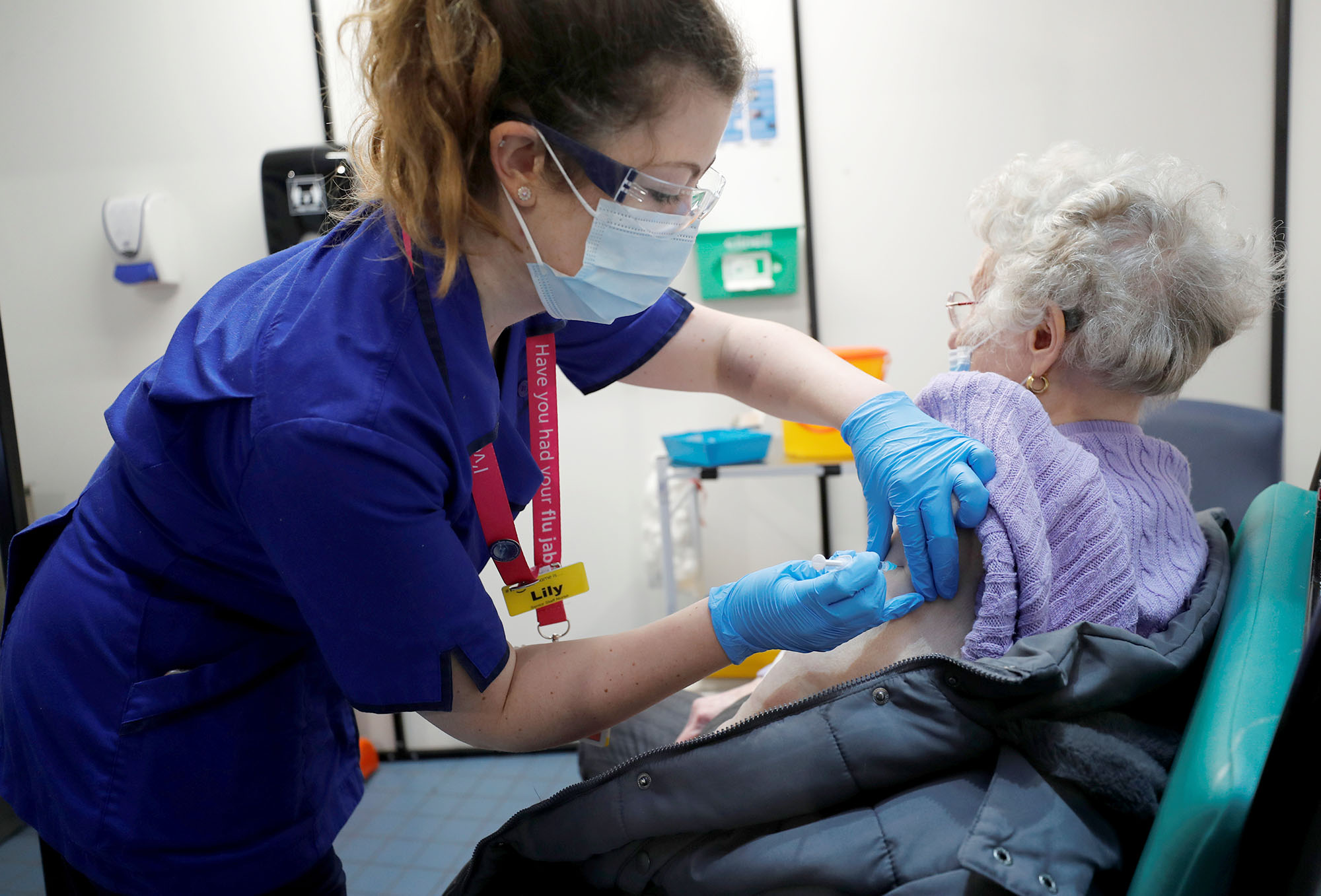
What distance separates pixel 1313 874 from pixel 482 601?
2.31ft

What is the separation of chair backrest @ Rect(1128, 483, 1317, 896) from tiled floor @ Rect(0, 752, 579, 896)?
1.44m

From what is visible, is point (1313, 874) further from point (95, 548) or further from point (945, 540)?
point (95, 548)

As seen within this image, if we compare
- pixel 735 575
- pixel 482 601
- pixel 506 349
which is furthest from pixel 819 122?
pixel 482 601

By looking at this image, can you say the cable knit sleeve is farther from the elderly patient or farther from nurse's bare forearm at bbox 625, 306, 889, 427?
nurse's bare forearm at bbox 625, 306, 889, 427

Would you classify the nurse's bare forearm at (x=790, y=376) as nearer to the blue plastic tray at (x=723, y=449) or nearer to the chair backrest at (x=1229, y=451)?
the blue plastic tray at (x=723, y=449)

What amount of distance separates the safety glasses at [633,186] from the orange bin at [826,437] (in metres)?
1.37

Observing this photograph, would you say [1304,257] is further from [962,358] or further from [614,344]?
[614,344]

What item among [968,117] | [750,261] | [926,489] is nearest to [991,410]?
[926,489]

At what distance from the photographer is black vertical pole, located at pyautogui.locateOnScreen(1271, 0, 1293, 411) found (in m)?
2.42

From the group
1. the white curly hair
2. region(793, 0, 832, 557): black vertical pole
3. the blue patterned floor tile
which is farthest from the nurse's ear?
region(793, 0, 832, 557): black vertical pole

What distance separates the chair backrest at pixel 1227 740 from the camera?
62 centimetres

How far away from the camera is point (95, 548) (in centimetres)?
95

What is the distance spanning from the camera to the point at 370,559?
757 millimetres

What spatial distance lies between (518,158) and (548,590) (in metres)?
0.57
